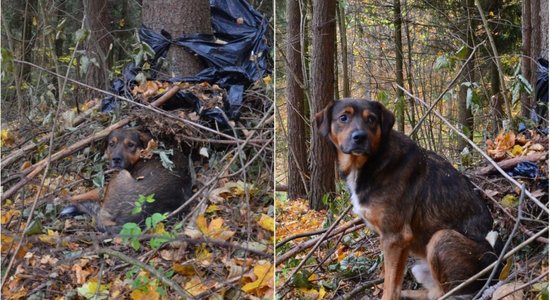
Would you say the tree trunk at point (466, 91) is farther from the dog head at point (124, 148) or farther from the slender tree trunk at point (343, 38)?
the dog head at point (124, 148)

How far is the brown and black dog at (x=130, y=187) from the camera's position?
2.32m

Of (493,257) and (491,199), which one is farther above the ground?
(491,199)

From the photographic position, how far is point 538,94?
2.43 m

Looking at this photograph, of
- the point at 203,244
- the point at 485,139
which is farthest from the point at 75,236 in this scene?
the point at 485,139

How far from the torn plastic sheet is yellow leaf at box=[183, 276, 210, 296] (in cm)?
65

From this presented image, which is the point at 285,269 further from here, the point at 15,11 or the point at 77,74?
the point at 15,11

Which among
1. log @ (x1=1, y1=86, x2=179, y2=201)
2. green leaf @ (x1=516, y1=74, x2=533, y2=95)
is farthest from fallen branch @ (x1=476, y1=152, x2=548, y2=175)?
log @ (x1=1, y1=86, x2=179, y2=201)

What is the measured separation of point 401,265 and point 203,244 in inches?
37.2

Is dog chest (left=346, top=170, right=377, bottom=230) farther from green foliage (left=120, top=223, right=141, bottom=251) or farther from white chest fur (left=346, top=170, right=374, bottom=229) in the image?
green foliage (left=120, top=223, right=141, bottom=251)

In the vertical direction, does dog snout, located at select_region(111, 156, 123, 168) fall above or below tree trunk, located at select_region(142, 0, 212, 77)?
below

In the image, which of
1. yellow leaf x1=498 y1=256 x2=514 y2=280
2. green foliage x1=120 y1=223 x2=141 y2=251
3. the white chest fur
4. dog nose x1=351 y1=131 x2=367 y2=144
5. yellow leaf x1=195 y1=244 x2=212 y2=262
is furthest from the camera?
the white chest fur

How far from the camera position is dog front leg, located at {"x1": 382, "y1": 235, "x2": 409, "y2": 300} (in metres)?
2.66

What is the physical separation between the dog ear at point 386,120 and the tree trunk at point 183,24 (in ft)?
2.65

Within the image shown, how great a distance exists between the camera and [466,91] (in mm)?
2479
